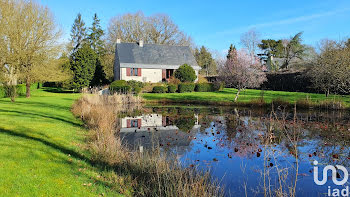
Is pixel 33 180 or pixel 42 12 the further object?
pixel 42 12

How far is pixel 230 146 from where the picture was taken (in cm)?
750

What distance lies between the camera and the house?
107 ft

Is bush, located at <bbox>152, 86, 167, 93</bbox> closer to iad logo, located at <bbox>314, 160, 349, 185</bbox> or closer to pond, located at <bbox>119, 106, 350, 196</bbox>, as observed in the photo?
pond, located at <bbox>119, 106, 350, 196</bbox>

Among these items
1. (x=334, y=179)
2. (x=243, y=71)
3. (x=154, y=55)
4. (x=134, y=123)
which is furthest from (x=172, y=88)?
(x=334, y=179)

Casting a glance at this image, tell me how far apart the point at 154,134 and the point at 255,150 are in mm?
3742

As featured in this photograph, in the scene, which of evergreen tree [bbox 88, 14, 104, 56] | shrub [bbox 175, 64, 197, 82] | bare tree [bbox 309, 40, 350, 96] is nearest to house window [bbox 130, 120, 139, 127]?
bare tree [bbox 309, 40, 350, 96]

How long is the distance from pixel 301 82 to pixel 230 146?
23.0 meters

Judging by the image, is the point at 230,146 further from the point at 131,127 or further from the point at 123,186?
the point at 131,127

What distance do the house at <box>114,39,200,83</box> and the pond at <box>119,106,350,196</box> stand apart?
21758mm

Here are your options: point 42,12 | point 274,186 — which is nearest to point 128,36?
point 42,12

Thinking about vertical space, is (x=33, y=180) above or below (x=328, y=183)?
above

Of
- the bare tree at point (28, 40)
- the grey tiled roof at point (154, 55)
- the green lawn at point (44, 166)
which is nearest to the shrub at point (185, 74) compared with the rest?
the grey tiled roof at point (154, 55)

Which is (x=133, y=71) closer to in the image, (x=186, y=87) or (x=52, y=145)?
(x=186, y=87)

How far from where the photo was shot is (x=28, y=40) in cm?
2120
